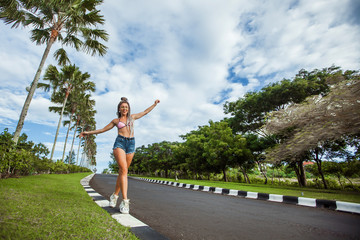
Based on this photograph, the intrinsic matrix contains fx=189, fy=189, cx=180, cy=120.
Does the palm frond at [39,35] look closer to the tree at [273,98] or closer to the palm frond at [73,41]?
the palm frond at [73,41]

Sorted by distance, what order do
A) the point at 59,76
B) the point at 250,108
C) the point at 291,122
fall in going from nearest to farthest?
the point at 291,122 → the point at 59,76 → the point at 250,108

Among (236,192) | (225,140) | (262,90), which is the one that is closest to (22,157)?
(236,192)

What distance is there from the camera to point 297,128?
37.2 ft

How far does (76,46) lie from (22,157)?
677 centimetres

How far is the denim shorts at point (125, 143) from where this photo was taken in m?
3.23

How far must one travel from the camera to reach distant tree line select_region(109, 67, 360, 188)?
854 centimetres

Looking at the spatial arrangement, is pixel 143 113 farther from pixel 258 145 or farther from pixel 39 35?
pixel 258 145

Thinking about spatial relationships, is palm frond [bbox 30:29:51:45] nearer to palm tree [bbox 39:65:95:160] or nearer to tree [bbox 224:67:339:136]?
palm tree [bbox 39:65:95:160]

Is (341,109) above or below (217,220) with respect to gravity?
above

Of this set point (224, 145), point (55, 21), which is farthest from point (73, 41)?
point (224, 145)

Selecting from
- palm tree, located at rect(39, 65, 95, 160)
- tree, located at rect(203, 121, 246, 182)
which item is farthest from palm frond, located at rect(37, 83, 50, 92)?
tree, located at rect(203, 121, 246, 182)

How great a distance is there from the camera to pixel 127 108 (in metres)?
3.49

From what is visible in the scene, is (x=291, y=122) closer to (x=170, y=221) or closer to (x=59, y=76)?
(x=170, y=221)

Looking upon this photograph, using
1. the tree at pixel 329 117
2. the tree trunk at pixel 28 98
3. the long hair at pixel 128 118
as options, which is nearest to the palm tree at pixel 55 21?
the tree trunk at pixel 28 98
